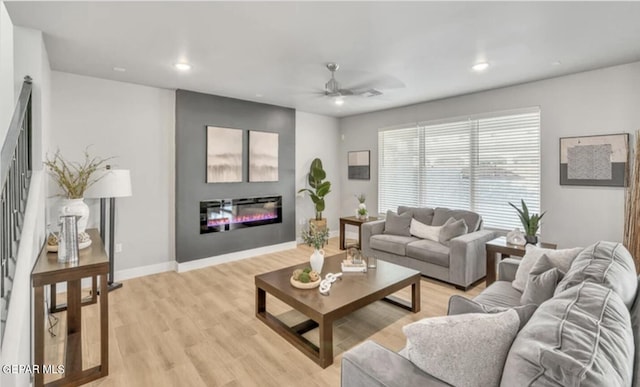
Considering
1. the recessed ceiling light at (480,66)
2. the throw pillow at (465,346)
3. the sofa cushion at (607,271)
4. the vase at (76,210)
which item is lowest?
the throw pillow at (465,346)

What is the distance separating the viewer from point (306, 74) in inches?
146

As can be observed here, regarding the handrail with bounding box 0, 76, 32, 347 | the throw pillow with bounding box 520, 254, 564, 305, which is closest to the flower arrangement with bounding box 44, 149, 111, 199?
the handrail with bounding box 0, 76, 32, 347

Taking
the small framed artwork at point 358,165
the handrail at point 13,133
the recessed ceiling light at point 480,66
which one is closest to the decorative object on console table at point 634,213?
the recessed ceiling light at point 480,66

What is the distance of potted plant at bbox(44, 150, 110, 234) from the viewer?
2.93 metres

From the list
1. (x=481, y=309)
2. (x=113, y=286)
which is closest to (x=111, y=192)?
(x=113, y=286)

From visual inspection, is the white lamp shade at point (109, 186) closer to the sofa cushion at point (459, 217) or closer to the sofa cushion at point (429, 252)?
the sofa cushion at point (429, 252)

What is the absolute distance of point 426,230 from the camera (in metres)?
4.38

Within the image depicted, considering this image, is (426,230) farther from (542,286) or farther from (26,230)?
(26,230)

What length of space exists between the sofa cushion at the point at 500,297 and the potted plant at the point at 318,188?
3.54 m

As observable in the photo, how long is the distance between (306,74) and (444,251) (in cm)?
274

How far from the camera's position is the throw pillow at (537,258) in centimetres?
223

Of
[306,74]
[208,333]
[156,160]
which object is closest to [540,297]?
[208,333]

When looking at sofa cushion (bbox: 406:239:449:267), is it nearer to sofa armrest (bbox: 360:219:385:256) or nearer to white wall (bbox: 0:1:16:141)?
sofa armrest (bbox: 360:219:385:256)

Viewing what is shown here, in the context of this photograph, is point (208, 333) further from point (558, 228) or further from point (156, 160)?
point (558, 228)
